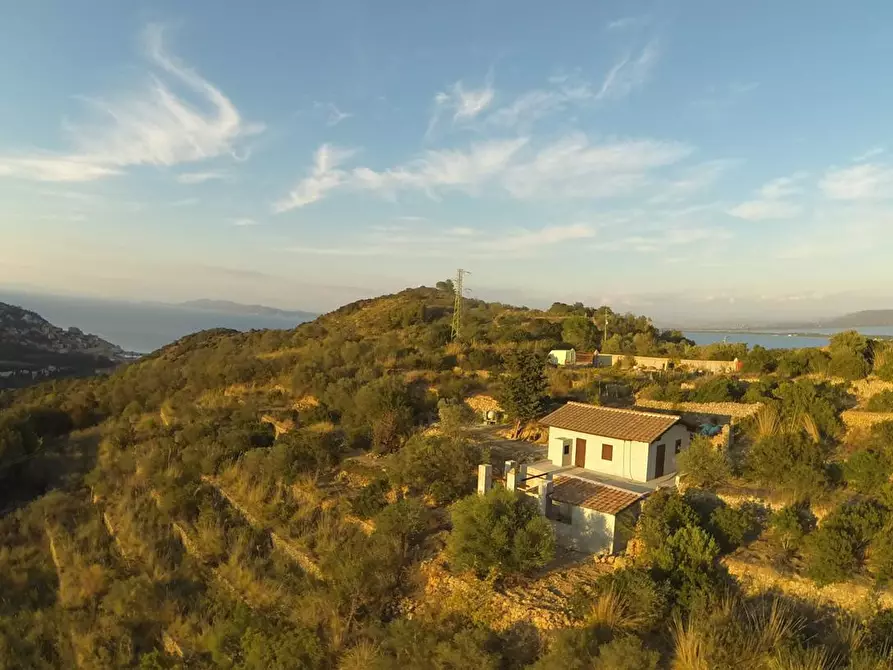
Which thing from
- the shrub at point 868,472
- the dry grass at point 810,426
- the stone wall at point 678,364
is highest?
the stone wall at point 678,364

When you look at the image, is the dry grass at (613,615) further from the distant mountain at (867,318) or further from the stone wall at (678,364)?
the distant mountain at (867,318)

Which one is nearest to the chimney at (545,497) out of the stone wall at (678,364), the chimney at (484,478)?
the chimney at (484,478)

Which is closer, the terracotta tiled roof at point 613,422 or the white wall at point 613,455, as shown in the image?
the white wall at point 613,455

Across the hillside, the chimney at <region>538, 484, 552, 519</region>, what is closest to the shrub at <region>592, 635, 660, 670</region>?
the hillside

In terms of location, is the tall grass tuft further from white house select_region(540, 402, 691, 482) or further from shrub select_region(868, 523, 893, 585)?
white house select_region(540, 402, 691, 482)

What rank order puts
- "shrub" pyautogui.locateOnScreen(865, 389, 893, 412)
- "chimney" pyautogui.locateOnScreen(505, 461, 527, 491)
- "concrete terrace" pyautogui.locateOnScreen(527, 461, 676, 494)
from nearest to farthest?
"chimney" pyautogui.locateOnScreen(505, 461, 527, 491), "concrete terrace" pyautogui.locateOnScreen(527, 461, 676, 494), "shrub" pyautogui.locateOnScreen(865, 389, 893, 412)

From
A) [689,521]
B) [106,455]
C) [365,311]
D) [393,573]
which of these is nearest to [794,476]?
[689,521]

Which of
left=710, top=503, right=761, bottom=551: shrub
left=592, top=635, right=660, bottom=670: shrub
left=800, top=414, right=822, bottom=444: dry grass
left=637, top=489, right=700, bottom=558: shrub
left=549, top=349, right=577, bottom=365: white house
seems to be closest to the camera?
left=592, top=635, right=660, bottom=670: shrub

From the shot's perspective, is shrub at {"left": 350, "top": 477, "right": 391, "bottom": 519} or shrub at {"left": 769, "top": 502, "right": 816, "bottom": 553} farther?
shrub at {"left": 350, "top": 477, "right": 391, "bottom": 519}
